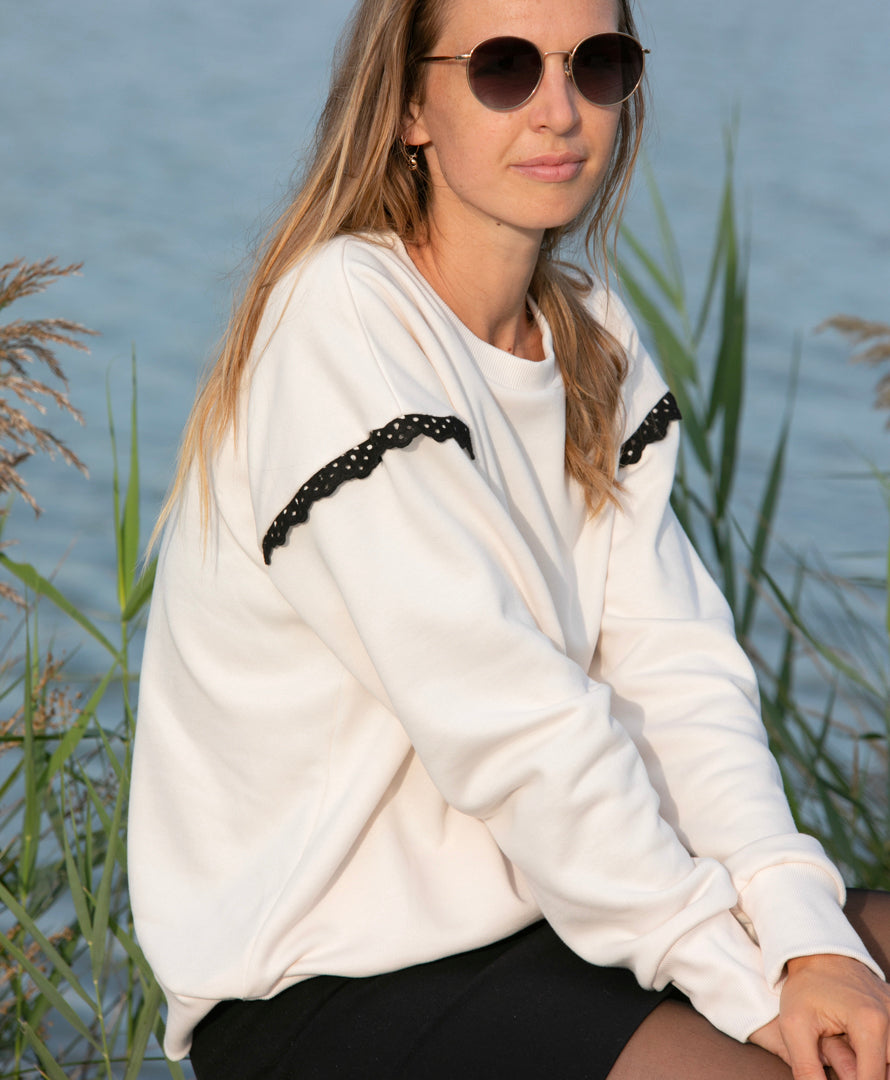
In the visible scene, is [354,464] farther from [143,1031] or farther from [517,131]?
[143,1031]

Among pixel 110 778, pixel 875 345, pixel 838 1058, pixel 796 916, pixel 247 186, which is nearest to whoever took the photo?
pixel 838 1058

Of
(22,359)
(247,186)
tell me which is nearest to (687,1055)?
(22,359)

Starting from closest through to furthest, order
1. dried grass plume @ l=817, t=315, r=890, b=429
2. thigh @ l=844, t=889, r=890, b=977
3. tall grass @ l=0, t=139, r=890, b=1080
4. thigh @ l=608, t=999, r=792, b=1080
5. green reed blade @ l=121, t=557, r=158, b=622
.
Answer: thigh @ l=608, t=999, r=792, b=1080
thigh @ l=844, t=889, r=890, b=977
tall grass @ l=0, t=139, r=890, b=1080
green reed blade @ l=121, t=557, r=158, b=622
dried grass plume @ l=817, t=315, r=890, b=429

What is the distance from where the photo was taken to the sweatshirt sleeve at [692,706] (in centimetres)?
147

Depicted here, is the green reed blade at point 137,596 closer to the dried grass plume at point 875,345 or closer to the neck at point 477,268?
the neck at point 477,268

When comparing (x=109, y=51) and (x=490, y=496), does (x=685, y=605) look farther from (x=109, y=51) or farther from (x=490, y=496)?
(x=109, y=51)

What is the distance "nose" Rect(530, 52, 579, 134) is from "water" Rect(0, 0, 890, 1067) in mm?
1629

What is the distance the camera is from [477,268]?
1.69 metres

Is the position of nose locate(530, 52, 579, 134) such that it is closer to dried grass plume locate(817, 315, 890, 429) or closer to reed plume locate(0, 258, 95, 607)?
reed plume locate(0, 258, 95, 607)

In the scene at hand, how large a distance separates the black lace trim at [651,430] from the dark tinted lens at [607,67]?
0.40m

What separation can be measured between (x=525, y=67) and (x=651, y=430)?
487 mm

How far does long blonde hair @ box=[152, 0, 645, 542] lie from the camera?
155 centimetres

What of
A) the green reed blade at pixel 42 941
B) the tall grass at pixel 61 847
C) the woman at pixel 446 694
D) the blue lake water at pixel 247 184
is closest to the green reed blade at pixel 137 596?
the tall grass at pixel 61 847

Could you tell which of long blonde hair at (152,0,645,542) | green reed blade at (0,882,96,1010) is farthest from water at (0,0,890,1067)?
green reed blade at (0,882,96,1010)
